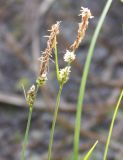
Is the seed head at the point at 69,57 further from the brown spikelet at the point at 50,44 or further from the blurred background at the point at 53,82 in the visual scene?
the blurred background at the point at 53,82

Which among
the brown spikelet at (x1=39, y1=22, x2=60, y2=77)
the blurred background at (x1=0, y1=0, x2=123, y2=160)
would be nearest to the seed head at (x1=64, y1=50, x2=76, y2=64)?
the brown spikelet at (x1=39, y1=22, x2=60, y2=77)

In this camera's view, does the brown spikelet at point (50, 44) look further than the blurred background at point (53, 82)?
No

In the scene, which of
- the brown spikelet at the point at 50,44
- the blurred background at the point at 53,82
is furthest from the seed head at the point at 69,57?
the blurred background at the point at 53,82

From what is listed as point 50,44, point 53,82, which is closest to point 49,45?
point 50,44

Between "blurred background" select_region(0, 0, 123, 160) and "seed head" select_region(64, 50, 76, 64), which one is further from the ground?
"blurred background" select_region(0, 0, 123, 160)

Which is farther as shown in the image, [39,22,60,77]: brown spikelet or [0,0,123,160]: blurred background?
[0,0,123,160]: blurred background

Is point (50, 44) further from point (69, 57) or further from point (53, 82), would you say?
point (53, 82)

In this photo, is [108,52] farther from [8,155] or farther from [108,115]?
[8,155]

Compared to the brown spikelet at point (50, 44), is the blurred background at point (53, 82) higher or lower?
higher

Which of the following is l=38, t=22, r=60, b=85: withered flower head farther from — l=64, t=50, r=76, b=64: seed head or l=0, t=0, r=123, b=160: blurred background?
l=0, t=0, r=123, b=160: blurred background
